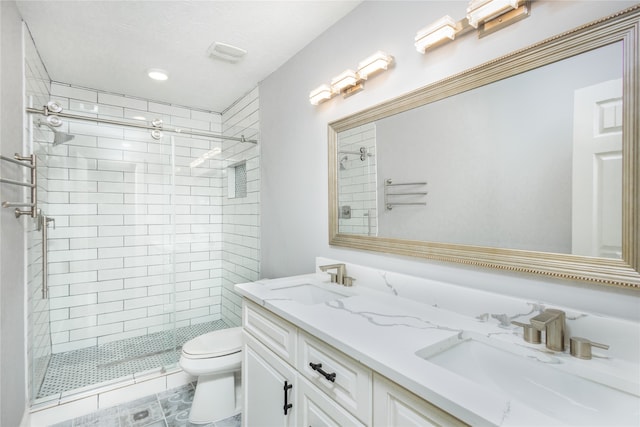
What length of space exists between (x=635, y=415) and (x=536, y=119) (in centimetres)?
83

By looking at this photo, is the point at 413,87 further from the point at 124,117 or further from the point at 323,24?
the point at 124,117

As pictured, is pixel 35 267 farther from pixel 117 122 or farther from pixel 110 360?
pixel 117 122

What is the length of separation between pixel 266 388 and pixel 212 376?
30.1 inches

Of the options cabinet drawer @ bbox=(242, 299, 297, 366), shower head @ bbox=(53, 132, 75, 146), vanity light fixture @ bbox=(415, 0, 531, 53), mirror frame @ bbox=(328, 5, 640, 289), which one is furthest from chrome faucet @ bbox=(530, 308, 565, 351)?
shower head @ bbox=(53, 132, 75, 146)


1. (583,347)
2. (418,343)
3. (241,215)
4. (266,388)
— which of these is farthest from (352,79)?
(241,215)

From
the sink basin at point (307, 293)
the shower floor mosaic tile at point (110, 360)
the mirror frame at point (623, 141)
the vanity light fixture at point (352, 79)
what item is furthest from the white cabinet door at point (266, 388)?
the vanity light fixture at point (352, 79)

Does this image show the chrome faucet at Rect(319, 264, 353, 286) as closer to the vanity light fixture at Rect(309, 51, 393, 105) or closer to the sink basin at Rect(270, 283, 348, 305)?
the sink basin at Rect(270, 283, 348, 305)

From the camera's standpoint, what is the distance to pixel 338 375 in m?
0.95

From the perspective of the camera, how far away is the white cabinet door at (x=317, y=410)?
3.05ft

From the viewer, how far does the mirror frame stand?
0.79 metres

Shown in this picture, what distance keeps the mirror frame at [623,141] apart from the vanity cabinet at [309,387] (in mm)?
598

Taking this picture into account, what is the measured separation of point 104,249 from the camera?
8.97 ft

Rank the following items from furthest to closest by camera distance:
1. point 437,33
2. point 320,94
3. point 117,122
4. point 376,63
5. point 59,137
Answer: point 59,137 → point 117,122 → point 320,94 → point 376,63 → point 437,33

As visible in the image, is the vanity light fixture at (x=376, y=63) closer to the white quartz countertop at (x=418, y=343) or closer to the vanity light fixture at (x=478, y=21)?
the vanity light fixture at (x=478, y=21)
